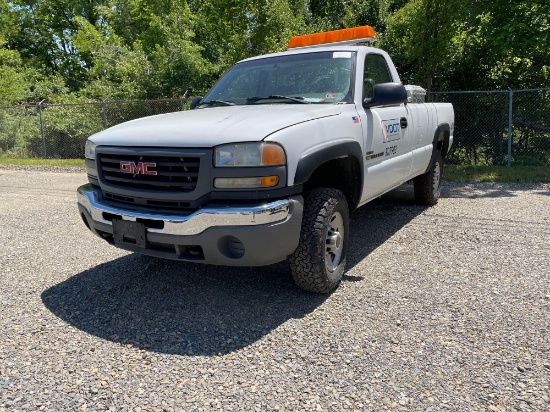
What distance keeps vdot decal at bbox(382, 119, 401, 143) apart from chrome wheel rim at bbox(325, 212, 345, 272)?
47.6 inches

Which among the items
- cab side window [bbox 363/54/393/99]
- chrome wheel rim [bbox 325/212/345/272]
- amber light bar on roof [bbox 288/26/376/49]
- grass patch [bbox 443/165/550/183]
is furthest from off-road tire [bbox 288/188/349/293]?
grass patch [bbox 443/165/550/183]

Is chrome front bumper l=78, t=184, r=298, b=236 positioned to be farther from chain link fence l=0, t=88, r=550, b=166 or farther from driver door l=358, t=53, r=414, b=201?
chain link fence l=0, t=88, r=550, b=166

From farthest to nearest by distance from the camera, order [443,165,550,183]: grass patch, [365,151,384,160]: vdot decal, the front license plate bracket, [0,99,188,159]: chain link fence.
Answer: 1. [0,99,188,159]: chain link fence
2. [443,165,550,183]: grass patch
3. [365,151,384,160]: vdot decal
4. the front license plate bracket

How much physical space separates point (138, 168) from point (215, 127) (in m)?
0.63

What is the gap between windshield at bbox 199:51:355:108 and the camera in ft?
13.3

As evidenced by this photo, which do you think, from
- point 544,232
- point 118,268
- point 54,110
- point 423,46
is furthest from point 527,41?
point 54,110

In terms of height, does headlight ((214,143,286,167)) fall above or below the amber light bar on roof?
below

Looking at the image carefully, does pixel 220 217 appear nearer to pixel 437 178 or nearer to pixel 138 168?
pixel 138 168

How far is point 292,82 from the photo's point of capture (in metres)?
4.29

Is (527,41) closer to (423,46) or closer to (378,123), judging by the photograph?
(423,46)

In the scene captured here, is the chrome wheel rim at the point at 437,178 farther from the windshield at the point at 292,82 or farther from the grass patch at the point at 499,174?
the windshield at the point at 292,82

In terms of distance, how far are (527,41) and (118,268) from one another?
30.9 feet

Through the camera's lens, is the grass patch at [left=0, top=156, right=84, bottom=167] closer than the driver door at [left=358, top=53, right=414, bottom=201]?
No

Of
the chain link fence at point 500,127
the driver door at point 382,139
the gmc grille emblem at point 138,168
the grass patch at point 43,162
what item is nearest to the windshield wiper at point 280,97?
the driver door at point 382,139
